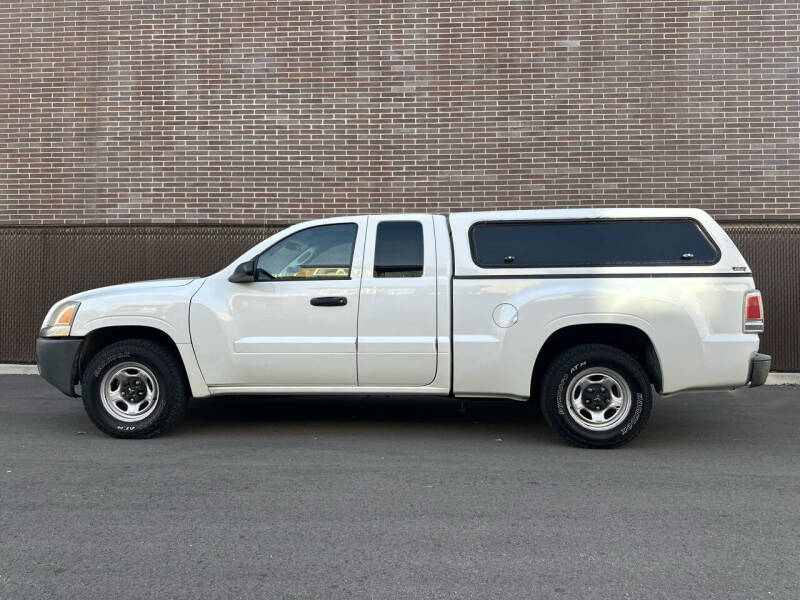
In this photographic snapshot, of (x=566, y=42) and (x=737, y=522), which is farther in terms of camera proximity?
(x=566, y=42)

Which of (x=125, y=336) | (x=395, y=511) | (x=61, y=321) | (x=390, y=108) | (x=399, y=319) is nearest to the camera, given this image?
(x=395, y=511)

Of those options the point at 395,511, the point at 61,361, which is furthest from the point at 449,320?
the point at 61,361

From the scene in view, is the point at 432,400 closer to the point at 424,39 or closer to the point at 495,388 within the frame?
the point at 495,388

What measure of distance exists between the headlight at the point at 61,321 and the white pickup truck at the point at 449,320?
1cm

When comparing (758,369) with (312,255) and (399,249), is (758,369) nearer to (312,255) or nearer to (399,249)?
(399,249)

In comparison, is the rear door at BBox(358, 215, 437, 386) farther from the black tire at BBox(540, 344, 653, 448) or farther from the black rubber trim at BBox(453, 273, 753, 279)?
the black tire at BBox(540, 344, 653, 448)

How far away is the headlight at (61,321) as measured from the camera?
21.7 ft

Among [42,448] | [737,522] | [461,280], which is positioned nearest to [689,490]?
[737,522]

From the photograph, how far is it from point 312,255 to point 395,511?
2745 mm

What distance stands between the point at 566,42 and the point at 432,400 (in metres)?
5.92

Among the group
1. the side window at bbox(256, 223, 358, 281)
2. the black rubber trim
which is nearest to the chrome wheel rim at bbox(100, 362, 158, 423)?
the side window at bbox(256, 223, 358, 281)

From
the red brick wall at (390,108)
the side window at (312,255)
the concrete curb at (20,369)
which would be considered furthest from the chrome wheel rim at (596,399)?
the concrete curb at (20,369)

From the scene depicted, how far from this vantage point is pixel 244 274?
6.44 metres

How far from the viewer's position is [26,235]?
11.5 m
